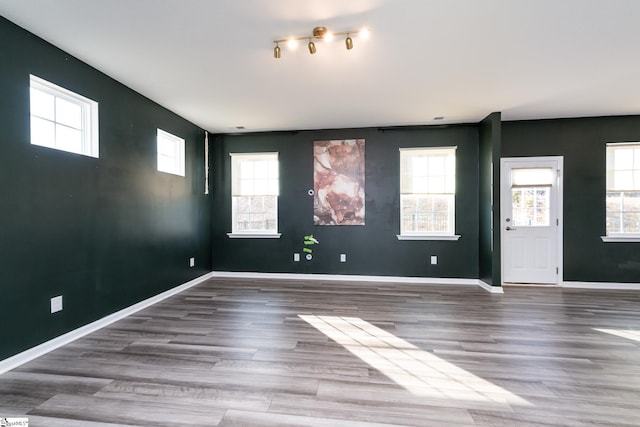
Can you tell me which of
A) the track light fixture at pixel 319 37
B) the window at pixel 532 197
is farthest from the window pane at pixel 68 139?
the window at pixel 532 197

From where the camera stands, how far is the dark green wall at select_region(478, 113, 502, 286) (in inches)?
167

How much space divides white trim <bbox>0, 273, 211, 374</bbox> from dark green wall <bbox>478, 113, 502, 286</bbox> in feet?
15.6

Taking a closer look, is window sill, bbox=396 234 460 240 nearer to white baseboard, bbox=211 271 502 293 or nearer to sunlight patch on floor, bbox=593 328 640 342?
white baseboard, bbox=211 271 502 293

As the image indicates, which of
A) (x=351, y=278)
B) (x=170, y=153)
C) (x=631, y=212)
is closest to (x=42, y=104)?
(x=170, y=153)

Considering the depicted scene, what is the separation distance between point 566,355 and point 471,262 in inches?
98.9

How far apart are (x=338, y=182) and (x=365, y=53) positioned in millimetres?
2607

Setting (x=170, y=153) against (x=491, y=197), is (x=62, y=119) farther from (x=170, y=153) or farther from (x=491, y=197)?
(x=491, y=197)

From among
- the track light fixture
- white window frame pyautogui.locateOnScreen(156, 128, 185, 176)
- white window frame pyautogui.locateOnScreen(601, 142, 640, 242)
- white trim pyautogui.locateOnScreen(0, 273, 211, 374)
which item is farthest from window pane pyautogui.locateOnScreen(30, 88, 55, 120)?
white window frame pyautogui.locateOnScreen(601, 142, 640, 242)

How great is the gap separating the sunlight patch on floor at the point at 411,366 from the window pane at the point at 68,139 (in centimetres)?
292

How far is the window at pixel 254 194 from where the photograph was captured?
5.24 metres

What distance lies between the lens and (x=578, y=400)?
5.88 ft

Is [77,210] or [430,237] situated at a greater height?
[77,210]

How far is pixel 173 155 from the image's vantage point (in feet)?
14.4

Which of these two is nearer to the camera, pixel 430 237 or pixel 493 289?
pixel 493 289
